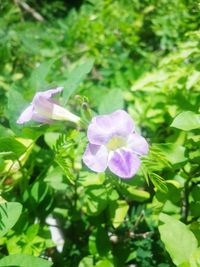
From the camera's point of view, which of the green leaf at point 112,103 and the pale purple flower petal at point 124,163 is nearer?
the pale purple flower petal at point 124,163

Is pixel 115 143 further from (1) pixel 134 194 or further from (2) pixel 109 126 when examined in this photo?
(1) pixel 134 194

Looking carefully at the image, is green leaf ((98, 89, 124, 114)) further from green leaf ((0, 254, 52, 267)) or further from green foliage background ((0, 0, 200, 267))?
green leaf ((0, 254, 52, 267))

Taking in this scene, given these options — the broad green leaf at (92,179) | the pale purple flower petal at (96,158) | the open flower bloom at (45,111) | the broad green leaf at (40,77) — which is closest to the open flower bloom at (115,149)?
the pale purple flower petal at (96,158)

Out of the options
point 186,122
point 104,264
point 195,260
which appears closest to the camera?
point 195,260

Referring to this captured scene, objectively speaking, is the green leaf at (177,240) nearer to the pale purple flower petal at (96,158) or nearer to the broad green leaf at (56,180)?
the pale purple flower petal at (96,158)

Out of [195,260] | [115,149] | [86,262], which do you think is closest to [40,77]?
[115,149]

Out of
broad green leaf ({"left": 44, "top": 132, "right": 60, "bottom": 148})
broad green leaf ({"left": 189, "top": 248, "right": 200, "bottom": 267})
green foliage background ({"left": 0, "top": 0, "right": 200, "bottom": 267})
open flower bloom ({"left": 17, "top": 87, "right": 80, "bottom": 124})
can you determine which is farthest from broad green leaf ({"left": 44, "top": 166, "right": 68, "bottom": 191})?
broad green leaf ({"left": 189, "top": 248, "right": 200, "bottom": 267})

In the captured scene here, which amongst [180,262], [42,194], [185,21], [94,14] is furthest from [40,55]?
[180,262]
